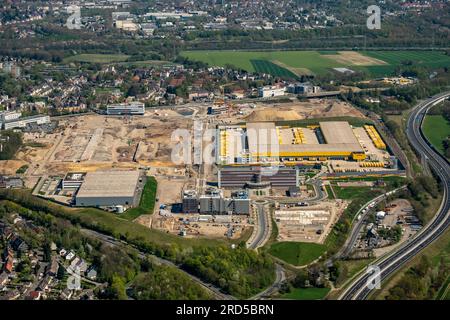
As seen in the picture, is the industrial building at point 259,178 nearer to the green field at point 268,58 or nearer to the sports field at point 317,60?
the sports field at point 317,60

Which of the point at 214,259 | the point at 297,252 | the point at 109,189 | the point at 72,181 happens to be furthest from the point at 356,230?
the point at 72,181

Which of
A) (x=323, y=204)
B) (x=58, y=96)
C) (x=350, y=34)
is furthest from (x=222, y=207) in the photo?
(x=350, y=34)

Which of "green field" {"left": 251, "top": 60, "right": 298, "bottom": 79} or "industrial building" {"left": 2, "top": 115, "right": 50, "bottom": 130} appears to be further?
"green field" {"left": 251, "top": 60, "right": 298, "bottom": 79}

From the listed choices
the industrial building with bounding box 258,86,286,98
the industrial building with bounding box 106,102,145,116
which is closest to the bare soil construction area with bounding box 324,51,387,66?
the industrial building with bounding box 258,86,286,98

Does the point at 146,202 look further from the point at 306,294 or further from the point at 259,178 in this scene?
the point at 306,294

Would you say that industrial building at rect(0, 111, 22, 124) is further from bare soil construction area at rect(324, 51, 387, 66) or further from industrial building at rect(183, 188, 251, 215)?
bare soil construction area at rect(324, 51, 387, 66)

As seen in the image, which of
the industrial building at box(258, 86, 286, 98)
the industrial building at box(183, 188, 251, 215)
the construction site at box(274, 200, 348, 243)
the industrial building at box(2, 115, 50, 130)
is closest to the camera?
the construction site at box(274, 200, 348, 243)

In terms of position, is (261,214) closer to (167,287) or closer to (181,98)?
(167,287)
